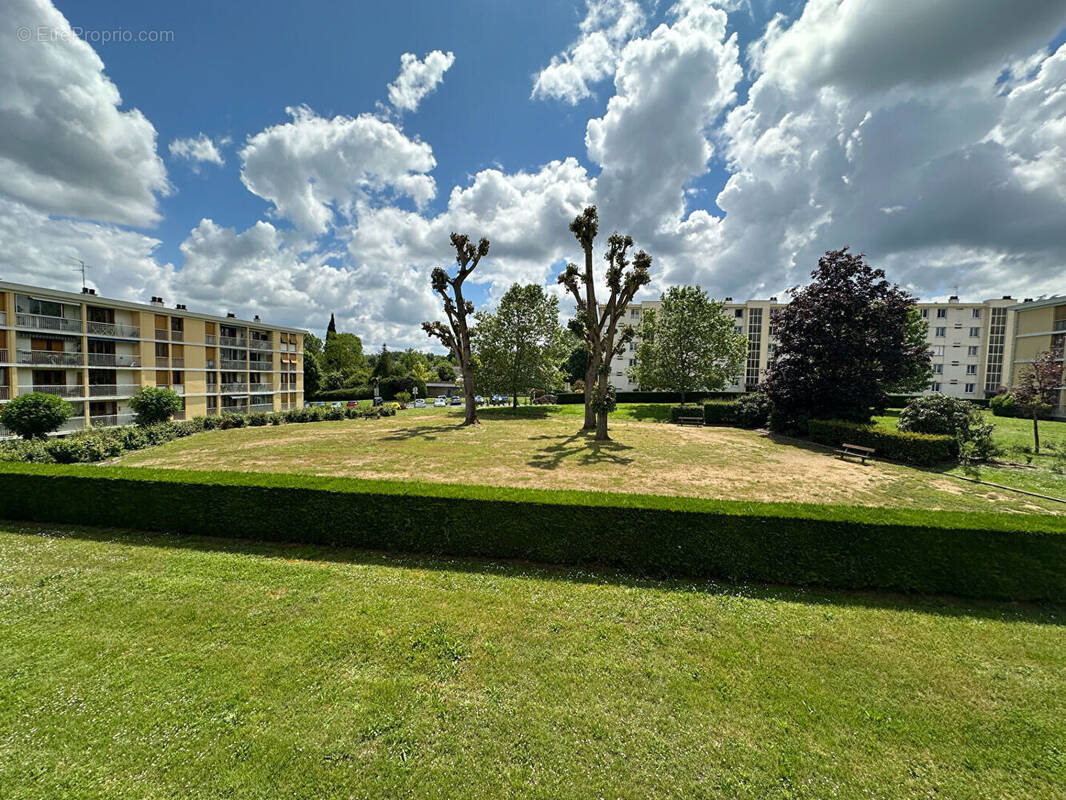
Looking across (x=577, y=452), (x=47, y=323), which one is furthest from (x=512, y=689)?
A: (x=47, y=323)

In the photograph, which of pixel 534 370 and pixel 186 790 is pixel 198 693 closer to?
pixel 186 790

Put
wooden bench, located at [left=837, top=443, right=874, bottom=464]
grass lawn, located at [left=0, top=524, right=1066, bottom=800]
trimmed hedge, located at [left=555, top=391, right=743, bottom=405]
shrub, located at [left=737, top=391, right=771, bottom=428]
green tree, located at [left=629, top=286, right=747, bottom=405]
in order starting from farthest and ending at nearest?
trimmed hedge, located at [left=555, top=391, right=743, bottom=405] < green tree, located at [left=629, top=286, right=747, bottom=405] < shrub, located at [left=737, top=391, right=771, bottom=428] < wooden bench, located at [left=837, top=443, right=874, bottom=464] < grass lawn, located at [left=0, top=524, right=1066, bottom=800]

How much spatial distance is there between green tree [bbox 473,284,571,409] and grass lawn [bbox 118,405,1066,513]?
431 inches

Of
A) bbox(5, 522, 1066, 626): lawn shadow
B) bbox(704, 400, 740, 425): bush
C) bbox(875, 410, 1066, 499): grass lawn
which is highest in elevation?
bbox(704, 400, 740, 425): bush

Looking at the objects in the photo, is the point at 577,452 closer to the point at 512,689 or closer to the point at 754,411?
the point at 512,689

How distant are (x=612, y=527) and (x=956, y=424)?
1800 centimetres

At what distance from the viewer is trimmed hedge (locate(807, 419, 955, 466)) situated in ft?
48.4

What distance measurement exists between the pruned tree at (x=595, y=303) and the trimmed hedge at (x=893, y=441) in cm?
1083

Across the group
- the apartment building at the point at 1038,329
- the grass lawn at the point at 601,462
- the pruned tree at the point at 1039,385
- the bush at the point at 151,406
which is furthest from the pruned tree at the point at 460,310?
the apartment building at the point at 1038,329

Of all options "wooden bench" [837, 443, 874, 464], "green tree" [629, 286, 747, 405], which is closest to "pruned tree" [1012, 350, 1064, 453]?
"wooden bench" [837, 443, 874, 464]

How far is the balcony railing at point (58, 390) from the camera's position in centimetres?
2567

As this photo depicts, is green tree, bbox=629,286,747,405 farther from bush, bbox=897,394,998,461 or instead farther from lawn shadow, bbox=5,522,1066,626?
lawn shadow, bbox=5,522,1066,626

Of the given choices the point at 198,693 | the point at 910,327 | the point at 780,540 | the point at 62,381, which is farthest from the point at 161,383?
the point at 910,327

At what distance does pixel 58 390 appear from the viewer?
2688cm
